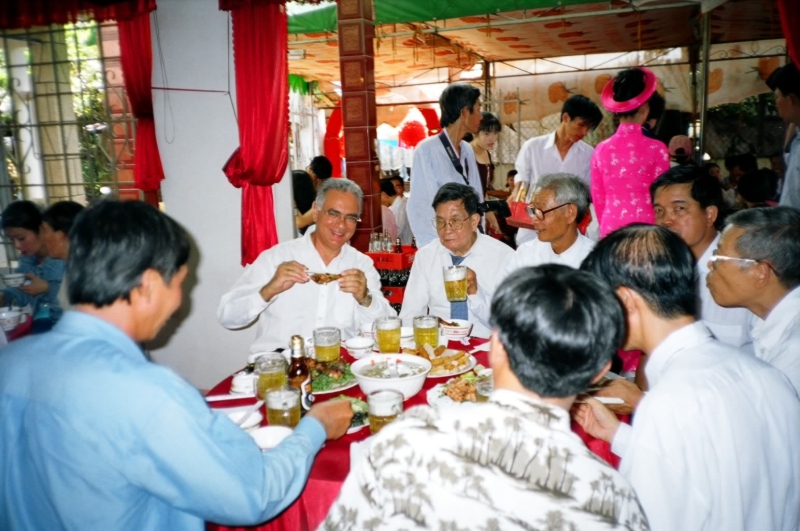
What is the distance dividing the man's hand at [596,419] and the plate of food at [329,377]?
2.87ft

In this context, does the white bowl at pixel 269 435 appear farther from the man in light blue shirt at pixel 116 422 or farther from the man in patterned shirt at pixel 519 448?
the man in patterned shirt at pixel 519 448

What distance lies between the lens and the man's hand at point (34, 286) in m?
3.62

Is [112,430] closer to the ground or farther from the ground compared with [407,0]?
closer to the ground

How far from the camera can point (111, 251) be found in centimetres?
123

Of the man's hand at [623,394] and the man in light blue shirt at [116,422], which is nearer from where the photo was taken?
the man in light blue shirt at [116,422]

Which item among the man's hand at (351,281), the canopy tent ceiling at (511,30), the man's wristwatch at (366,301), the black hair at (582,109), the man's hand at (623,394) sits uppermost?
the canopy tent ceiling at (511,30)

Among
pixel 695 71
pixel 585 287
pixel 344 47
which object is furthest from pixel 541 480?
pixel 695 71

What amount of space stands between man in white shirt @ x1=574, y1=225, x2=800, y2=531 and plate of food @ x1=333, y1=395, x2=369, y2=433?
0.77 m

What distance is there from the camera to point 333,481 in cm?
151

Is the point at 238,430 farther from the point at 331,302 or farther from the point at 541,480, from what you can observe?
the point at 331,302

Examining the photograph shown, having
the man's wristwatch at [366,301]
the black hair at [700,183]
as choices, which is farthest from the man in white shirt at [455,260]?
the black hair at [700,183]

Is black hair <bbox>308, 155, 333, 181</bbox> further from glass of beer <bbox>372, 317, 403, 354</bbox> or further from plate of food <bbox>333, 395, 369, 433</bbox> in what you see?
plate of food <bbox>333, 395, 369, 433</bbox>

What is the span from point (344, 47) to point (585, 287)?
176 inches

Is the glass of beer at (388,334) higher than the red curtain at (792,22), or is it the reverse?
the red curtain at (792,22)
